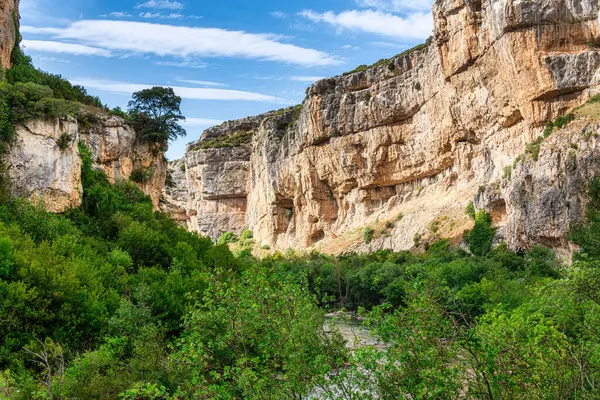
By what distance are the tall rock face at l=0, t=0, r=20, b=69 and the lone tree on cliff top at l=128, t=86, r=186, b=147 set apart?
8.07 metres

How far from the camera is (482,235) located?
40.9 metres

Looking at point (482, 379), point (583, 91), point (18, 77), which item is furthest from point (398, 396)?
point (583, 91)

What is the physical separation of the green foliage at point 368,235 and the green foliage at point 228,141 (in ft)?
122

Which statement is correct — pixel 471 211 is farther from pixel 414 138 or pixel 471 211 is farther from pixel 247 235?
pixel 247 235

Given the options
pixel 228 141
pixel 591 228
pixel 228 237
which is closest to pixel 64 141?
pixel 591 228

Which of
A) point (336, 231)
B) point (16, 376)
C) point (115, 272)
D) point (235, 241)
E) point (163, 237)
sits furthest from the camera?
point (235, 241)

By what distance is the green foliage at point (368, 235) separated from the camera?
58000 mm

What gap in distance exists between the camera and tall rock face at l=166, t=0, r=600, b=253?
1490 inches

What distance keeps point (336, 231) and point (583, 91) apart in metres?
35.5

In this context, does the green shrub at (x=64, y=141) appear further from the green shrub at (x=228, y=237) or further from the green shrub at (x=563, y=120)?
the green shrub at (x=228, y=237)

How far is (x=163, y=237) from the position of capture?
30.6 m

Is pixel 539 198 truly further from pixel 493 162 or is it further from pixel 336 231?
pixel 336 231

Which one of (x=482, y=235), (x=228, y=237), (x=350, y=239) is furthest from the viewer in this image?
(x=228, y=237)

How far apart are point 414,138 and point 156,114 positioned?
2766cm
